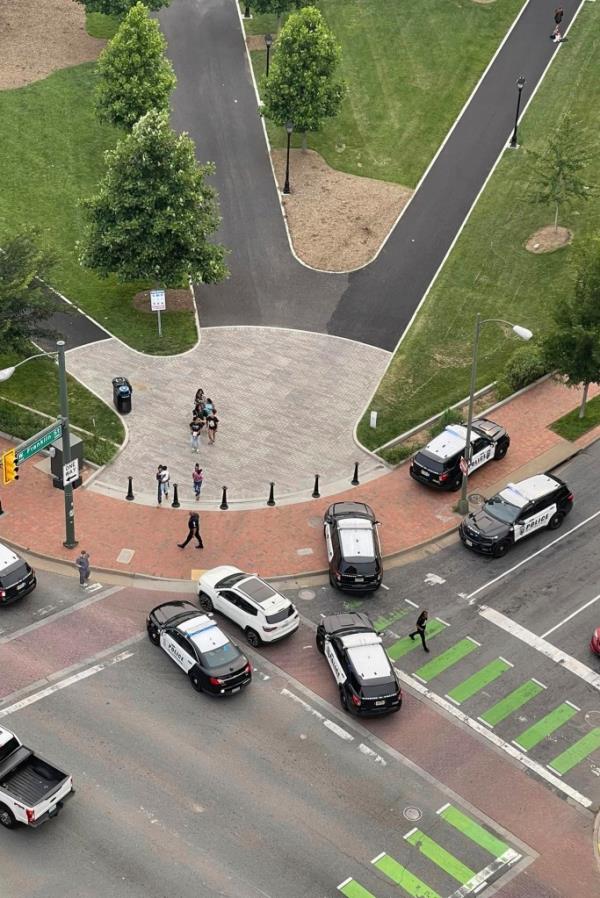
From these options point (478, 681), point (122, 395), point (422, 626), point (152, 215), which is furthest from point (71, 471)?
point (152, 215)

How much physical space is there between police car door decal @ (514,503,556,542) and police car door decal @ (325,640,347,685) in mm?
9148

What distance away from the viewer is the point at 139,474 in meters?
46.7

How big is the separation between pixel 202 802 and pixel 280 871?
308cm

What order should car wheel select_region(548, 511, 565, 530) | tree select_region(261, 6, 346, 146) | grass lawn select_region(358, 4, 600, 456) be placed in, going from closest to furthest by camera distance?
car wheel select_region(548, 511, 565, 530), grass lawn select_region(358, 4, 600, 456), tree select_region(261, 6, 346, 146)

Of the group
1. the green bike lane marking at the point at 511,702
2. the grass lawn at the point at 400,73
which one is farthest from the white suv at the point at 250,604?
the grass lawn at the point at 400,73

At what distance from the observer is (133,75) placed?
6188cm

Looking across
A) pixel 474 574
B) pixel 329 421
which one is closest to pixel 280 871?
pixel 474 574

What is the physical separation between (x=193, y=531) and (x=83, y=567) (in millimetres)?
4148

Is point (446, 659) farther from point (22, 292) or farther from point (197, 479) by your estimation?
point (22, 292)

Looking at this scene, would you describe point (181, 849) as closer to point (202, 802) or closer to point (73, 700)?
point (202, 802)

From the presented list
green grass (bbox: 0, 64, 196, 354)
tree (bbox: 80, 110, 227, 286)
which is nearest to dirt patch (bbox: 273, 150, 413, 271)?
tree (bbox: 80, 110, 227, 286)

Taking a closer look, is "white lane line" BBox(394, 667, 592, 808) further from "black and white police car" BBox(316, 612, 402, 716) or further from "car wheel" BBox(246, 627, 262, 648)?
"car wheel" BBox(246, 627, 262, 648)

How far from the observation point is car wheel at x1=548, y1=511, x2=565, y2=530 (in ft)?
146

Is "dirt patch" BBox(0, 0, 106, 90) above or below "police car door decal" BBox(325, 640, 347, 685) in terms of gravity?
above
